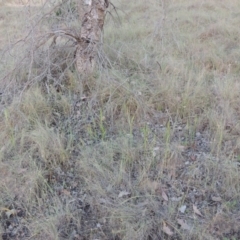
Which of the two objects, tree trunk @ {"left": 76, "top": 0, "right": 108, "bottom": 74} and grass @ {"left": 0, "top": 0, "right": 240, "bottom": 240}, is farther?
tree trunk @ {"left": 76, "top": 0, "right": 108, "bottom": 74}

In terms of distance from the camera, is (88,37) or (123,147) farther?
(88,37)

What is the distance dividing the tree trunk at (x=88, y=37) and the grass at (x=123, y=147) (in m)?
0.13

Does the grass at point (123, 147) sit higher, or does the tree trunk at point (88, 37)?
the tree trunk at point (88, 37)

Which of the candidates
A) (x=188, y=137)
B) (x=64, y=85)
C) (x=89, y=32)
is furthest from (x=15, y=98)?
(x=188, y=137)

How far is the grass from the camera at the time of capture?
2.29 metres

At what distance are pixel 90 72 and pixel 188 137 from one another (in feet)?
4.50

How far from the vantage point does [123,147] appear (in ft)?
9.12

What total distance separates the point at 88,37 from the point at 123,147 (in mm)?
1574

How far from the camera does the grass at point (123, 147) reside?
7.52ft

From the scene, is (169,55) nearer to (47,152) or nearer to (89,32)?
(89,32)

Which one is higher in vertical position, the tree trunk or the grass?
the tree trunk

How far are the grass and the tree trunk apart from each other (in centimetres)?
13

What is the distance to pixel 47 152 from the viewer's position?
274cm

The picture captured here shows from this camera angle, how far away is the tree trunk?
3.71 metres
